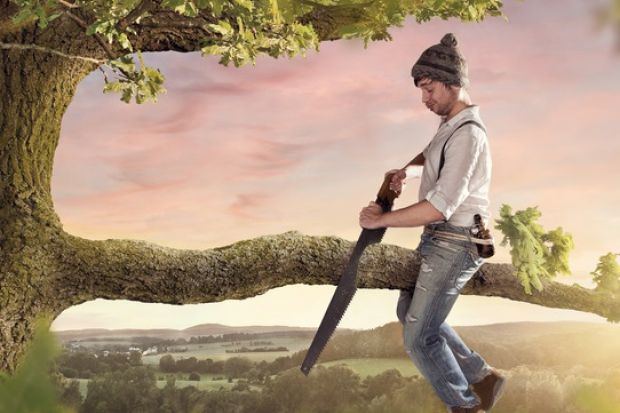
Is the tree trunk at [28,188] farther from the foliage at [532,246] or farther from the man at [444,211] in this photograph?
the foliage at [532,246]

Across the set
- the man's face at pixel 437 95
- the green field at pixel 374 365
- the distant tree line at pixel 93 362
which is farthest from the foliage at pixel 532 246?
the distant tree line at pixel 93 362

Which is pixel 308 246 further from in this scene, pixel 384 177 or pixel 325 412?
pixel 325 412

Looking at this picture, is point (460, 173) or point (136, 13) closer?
point (460, 173)

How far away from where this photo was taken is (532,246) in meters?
6.01

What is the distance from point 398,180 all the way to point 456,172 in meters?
0.60

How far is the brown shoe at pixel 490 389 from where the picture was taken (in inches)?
198

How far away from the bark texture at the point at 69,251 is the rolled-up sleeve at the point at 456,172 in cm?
159

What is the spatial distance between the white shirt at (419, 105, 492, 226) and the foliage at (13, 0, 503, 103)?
41.5 inches

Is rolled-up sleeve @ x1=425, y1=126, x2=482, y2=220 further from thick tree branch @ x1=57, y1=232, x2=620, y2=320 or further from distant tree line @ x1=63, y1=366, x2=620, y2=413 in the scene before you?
distant tree line @ x1=63, y1=366, x2=620, y2=413

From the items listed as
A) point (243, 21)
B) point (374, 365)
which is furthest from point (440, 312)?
point (374, 365)

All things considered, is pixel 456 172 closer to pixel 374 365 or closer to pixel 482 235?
pixel 482 235

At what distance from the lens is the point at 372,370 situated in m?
8.30

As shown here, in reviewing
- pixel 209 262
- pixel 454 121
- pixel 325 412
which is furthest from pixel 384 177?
pixel 325 412

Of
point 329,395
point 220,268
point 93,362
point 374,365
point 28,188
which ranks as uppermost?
point 28,188
